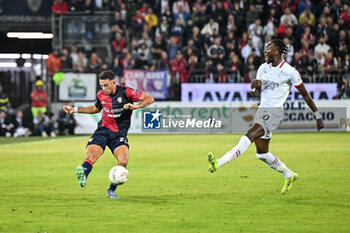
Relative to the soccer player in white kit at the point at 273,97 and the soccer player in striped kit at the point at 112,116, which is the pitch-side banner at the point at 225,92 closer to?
the soccer player in white kit at the point at 273,97

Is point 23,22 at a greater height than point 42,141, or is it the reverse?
point 23,22

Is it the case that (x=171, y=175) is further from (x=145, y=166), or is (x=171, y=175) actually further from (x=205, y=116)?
(x=205, y=116)

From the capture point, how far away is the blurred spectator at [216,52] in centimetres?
2898

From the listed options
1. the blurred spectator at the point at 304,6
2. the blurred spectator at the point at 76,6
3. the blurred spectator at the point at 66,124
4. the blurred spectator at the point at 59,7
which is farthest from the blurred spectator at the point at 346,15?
the blurred spectator at the point at 66,124

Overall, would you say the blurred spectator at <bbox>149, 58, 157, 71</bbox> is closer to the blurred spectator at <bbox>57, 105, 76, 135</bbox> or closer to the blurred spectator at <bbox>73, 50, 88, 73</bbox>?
the blurred spectator at <bbox>73, 50, 88, 73</bbox>

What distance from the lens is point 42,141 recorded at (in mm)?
25734

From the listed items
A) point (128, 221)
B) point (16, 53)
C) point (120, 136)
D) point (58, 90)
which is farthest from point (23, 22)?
point (128, 221)

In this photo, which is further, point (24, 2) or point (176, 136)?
point (24, 2)

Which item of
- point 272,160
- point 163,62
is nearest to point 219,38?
point 163,62

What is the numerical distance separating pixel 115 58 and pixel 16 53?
1234 cm

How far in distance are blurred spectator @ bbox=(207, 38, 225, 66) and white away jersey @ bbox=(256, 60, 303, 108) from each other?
17.5 m

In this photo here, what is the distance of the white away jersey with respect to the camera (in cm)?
1129

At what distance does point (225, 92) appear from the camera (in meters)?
28.4

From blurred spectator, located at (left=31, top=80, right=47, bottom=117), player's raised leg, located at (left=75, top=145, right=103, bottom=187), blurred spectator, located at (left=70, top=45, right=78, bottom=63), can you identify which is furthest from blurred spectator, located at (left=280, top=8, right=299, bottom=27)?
player's raised leg, located at (left=75, top=145, right=103, bottom=187)
